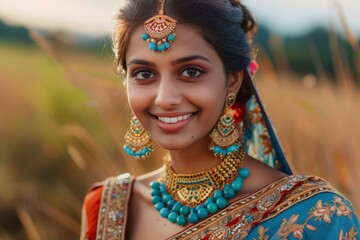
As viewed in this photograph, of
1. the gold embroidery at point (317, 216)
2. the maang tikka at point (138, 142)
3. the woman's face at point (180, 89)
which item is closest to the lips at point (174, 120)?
the woman's face at point (180, 89)

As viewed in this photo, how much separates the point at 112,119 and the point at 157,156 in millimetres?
289

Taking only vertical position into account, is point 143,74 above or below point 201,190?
above

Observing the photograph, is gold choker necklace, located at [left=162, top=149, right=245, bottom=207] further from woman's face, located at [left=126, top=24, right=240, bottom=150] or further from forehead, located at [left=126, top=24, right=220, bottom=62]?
forehead, located at [left=126, top=24, right=220, bottom=62]

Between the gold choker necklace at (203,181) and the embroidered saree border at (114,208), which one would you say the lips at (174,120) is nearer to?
the gold choker necklace at (203,181)

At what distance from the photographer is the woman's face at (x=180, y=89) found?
2.33 metres

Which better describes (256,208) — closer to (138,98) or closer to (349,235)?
(349,235)

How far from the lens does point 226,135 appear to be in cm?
247

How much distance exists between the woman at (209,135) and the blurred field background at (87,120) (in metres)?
0.36

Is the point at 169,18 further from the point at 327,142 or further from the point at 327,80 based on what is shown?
the point at 327,142

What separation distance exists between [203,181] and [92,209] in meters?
0.52

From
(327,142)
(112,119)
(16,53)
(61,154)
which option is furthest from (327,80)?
(16,53)

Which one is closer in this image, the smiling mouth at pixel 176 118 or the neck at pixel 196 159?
the smiling mouth at pixel 176 118

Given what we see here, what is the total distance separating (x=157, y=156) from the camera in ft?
12.6

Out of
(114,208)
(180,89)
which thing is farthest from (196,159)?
(114,208)
